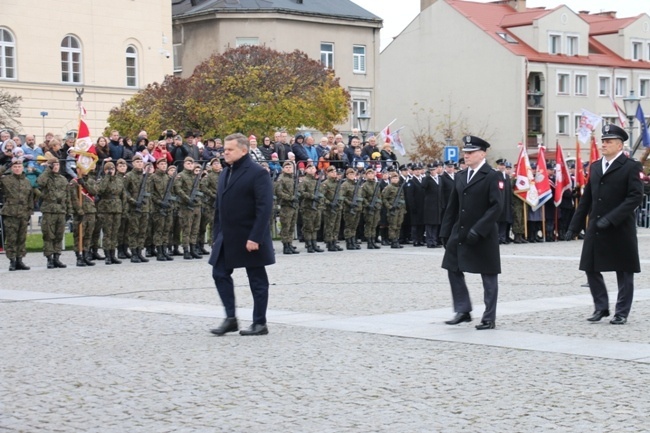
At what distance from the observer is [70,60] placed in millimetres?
52625

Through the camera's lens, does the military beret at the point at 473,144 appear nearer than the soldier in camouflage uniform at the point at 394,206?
Yes

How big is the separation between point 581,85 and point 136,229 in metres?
56.6

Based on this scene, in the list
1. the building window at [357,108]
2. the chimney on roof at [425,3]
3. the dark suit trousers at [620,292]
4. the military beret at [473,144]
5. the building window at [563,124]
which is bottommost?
the dark suit trousers at [620,292]

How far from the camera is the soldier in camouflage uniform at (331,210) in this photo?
85.3 ft

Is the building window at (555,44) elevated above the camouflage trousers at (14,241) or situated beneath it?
elevated above

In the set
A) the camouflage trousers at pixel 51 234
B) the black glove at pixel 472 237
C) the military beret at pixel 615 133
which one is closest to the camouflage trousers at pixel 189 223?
the camouflage trousers at pixel 51 234

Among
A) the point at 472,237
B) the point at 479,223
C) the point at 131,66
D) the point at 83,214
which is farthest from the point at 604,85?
the point at 472,237

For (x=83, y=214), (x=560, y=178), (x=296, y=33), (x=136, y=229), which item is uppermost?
(x=296, y=33)

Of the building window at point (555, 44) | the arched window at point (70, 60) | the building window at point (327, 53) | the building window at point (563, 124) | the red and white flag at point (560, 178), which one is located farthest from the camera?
the building window at point (555, 44)

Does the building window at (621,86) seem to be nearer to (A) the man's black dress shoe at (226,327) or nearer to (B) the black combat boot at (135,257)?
(B) the black combat boot at (135,257)

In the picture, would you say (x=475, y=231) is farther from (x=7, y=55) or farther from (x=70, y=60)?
(x=70, y=60)

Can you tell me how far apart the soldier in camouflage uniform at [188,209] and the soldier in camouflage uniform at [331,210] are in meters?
3.56

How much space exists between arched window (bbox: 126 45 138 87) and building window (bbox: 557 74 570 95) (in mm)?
29281

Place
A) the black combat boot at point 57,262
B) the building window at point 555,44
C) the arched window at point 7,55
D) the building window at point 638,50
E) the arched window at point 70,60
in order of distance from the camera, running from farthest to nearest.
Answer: the building window at point 638,50, the building window at point 555,44, the arched window at point 70,60, the arched window at point 7,55, the black combat boot at point 57,262
